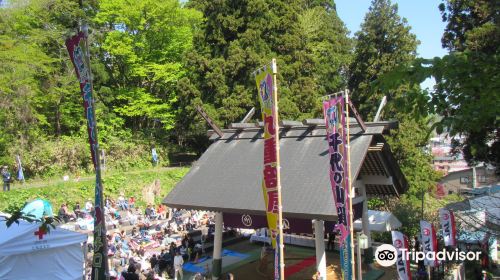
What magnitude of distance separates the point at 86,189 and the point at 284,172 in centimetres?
1564

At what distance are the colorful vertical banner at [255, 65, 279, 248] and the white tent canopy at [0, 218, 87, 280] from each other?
17.9 ft

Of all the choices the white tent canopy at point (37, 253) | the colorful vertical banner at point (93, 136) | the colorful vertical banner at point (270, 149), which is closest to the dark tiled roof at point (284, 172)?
the colorful vertical banner at point (270, 149)

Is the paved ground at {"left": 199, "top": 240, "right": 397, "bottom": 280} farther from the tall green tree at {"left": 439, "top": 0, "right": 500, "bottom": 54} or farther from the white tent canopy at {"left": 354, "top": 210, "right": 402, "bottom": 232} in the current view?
the tall green tree at {"left": 439, "top": 0, "right": 500, "bottom": 54}

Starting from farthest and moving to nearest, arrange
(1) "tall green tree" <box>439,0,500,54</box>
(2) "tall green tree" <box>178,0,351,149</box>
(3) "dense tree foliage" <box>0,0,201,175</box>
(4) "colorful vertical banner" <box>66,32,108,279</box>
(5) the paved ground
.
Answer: (2) "tall green tree" <box>178,0,351,149</box>
(3) "dense tree foliage" <box>0,0,201,175</box>
(1) "tall green tree" <box>439,0,500,54</box>
(5) the paved ground
(4) "colorful vertical banner" <box>66,32,108,279</box>

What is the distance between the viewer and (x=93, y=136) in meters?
6.51

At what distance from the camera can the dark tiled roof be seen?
33.0ft

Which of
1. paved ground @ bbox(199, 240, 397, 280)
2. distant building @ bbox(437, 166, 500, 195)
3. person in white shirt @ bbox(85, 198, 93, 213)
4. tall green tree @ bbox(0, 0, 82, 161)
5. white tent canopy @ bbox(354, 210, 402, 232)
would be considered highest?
tall green tree @ bbox(0, 0, 82, 161)

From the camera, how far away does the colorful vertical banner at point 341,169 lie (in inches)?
315

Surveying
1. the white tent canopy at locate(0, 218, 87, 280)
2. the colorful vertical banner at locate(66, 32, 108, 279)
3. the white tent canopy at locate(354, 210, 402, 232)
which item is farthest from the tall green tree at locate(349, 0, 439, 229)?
the colorful vertical banner at locate(66, 32, 108, 279)

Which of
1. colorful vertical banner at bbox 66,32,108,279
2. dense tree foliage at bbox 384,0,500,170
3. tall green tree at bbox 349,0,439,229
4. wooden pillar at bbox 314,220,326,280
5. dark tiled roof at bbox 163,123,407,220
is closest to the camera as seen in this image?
dense tree foliage at bbox 384,0,500,170

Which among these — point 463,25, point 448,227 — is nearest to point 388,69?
point 463,25

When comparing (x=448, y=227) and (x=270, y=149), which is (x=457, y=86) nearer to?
(x=270, y=149)

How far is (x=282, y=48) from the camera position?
30.0m

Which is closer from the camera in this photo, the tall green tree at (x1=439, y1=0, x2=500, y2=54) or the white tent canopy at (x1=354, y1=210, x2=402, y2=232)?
the white tent canopy at (x1=354, y1=210, x2=402, y2=232)
